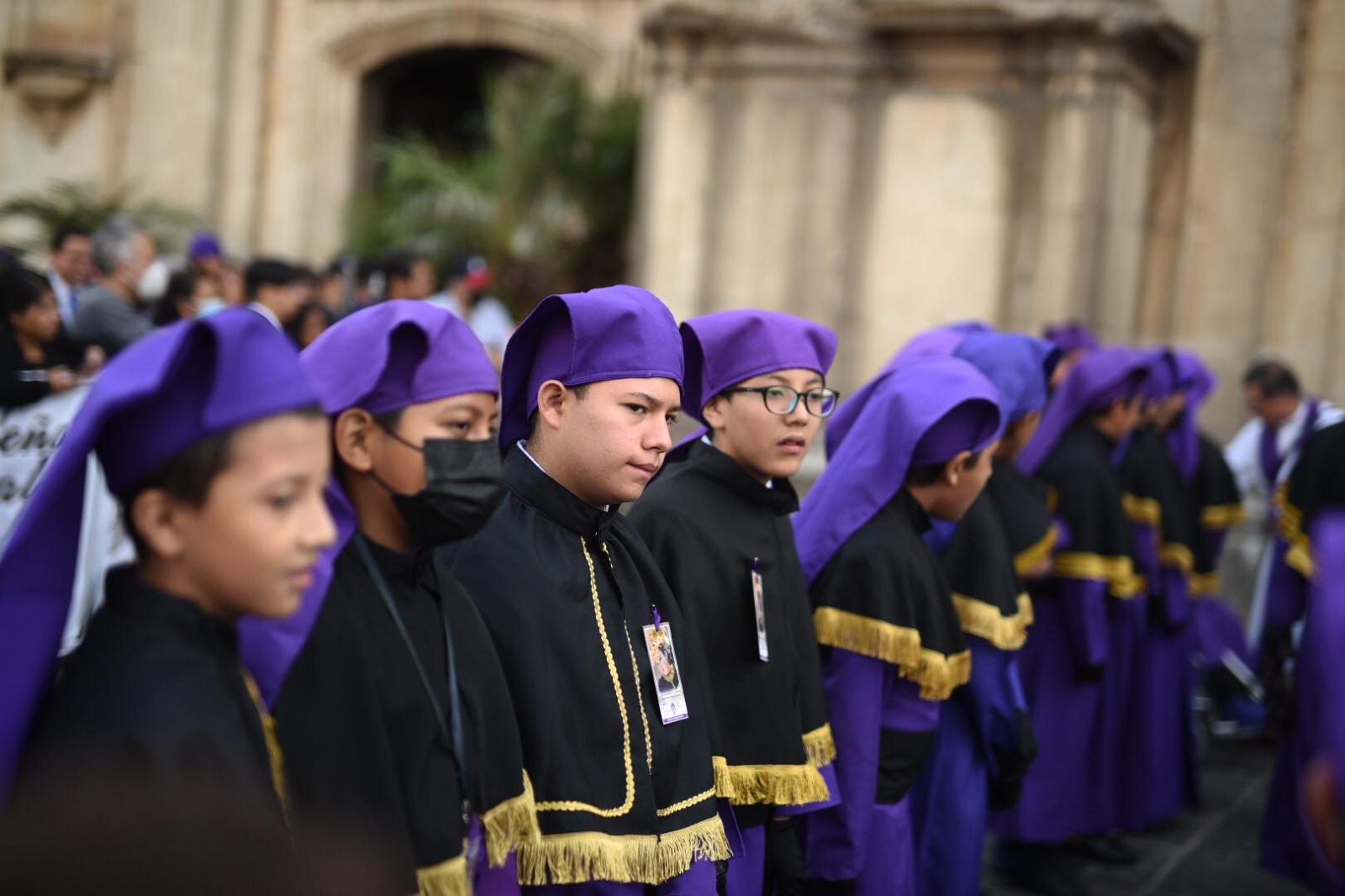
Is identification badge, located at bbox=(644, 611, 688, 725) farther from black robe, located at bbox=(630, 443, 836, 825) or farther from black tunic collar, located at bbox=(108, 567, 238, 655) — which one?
black tunic collar, located at bbox=(108, 567, 238, 655)

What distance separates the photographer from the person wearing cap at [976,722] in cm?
505

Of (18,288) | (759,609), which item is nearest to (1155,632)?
(759,609)

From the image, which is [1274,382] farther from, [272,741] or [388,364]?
[272,741]

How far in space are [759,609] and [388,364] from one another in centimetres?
148

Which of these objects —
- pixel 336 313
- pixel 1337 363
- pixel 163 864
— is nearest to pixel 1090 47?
pixel 1337 363

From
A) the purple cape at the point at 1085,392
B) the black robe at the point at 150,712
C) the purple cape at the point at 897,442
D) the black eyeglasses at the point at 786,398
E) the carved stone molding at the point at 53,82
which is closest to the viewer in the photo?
the black robe at the point at 150,712

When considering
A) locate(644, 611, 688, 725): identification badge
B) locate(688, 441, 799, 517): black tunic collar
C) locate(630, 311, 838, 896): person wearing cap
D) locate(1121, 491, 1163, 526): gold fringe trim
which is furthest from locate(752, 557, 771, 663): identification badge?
locate(1121, 491, 1163, 526): gold fringe trim

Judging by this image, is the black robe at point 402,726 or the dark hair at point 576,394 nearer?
the black robe at point 402,726

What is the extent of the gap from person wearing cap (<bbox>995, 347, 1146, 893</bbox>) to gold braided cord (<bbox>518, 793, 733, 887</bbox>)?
3372 millimetres

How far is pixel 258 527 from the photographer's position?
221 centimetres

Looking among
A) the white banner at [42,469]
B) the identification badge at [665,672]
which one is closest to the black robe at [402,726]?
the identification badge at [665,672]

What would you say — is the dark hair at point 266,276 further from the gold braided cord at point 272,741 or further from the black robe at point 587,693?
the gold braided cord at point 272,741

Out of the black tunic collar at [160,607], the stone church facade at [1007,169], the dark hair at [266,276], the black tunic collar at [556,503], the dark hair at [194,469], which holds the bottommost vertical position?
the black tunic collar at [160,607]

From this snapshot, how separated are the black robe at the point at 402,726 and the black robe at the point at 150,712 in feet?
0.76
